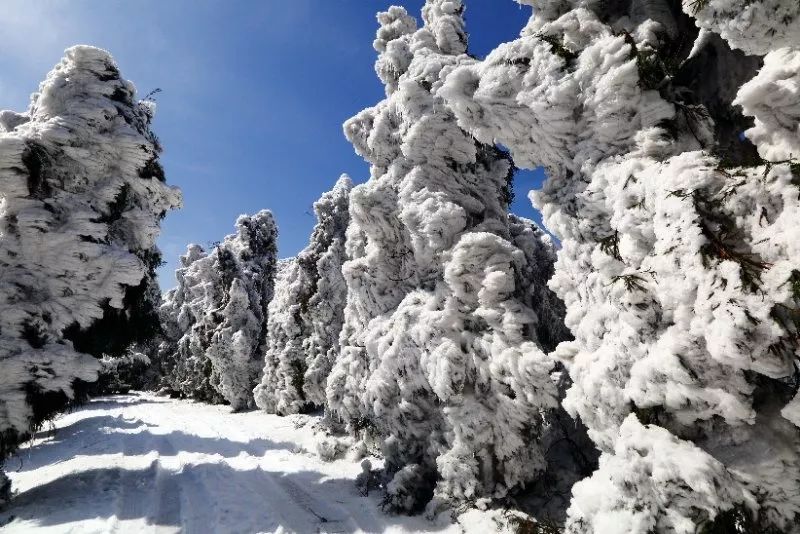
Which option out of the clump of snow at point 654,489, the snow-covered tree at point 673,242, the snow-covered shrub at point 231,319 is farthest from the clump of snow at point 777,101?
the snow-covered shrub at point 231,319

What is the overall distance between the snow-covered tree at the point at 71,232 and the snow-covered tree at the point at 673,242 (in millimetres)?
9393

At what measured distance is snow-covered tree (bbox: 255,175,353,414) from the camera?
1984cm

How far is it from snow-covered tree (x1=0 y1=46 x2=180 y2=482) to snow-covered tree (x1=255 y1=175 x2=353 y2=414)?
30.9ft

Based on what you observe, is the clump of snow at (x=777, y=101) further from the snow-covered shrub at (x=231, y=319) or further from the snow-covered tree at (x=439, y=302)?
the snow-covered shrub at (x=231, y=319)

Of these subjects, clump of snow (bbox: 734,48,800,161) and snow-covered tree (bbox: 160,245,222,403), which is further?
snow-covered tree (bbox: 160,245,222,403)

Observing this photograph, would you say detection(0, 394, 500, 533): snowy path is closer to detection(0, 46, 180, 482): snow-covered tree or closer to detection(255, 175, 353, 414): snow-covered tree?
detection(0, 46, 180, 482): snow-covered tree

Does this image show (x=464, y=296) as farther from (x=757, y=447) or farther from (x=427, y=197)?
(x=757, y=447)

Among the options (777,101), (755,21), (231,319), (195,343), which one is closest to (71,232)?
(755,21)

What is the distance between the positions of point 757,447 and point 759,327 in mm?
1467

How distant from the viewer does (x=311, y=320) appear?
2092 centimetres

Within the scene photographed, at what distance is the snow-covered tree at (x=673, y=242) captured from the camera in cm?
378

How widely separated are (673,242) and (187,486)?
1121 centimetres

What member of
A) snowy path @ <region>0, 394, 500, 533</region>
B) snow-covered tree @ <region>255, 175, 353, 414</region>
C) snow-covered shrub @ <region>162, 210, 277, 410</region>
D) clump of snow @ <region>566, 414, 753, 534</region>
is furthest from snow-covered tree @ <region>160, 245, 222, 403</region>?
clump of snow @ <region>566, 414, 753, 534</region>

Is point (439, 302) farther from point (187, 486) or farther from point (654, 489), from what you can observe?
point (187, 486)
